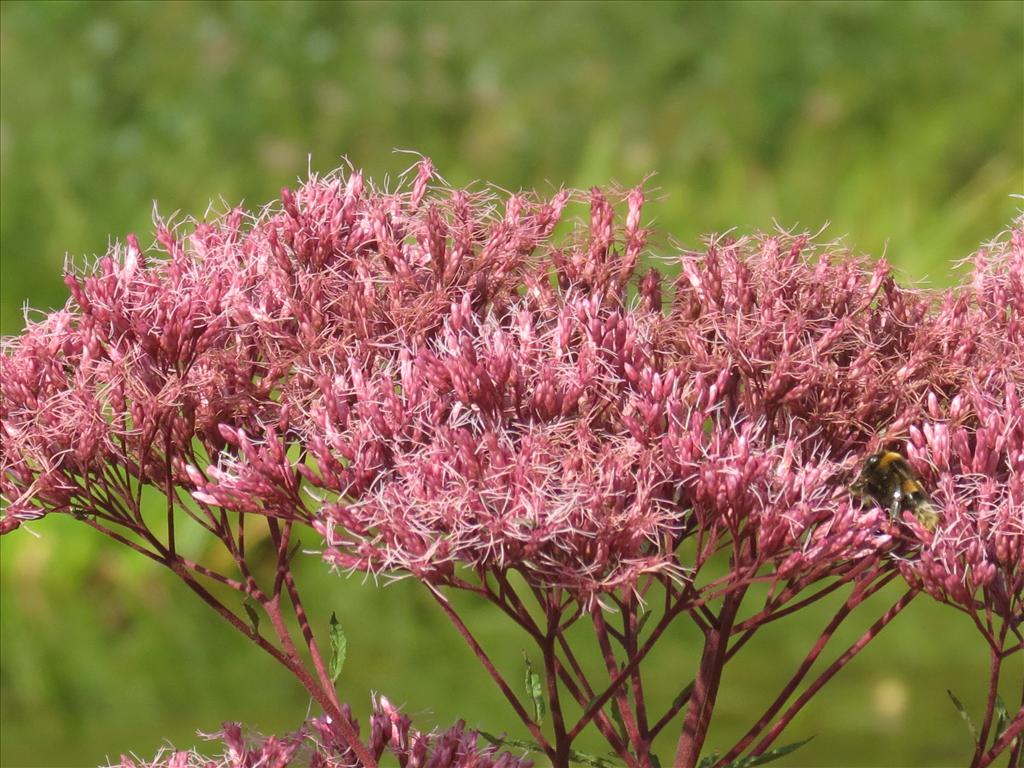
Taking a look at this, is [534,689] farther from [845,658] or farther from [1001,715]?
[1001,715]

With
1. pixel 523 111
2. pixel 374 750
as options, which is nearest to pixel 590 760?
pixel 374 750

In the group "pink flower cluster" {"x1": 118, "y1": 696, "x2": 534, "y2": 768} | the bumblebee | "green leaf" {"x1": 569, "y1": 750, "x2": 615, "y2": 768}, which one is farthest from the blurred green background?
the bumblebee

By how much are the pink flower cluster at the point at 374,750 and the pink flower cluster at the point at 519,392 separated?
32 cm

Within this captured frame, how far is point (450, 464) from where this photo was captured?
6.24ft

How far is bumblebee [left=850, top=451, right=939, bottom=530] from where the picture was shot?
81.7 inches

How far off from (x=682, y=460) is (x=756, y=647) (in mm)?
3960

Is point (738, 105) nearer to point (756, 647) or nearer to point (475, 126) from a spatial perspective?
point (475, 126)

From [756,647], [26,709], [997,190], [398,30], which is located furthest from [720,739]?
[398,30]

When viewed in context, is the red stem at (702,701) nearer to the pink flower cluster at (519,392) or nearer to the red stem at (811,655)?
the red stem at (811,655)

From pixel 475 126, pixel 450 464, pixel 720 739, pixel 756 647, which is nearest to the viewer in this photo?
pixel 450 464

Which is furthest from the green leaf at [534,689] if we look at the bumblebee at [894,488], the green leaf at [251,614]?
the bumblebee at [894,488]

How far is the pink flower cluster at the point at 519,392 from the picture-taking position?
192 cm

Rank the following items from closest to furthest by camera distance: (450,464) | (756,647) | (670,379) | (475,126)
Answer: (450,464)
(670,379)
(756,647)
(475,126)

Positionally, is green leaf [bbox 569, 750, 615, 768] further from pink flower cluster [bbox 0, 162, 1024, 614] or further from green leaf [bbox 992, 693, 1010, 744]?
green leaf [bbox 992, 693, 1010, 744]
